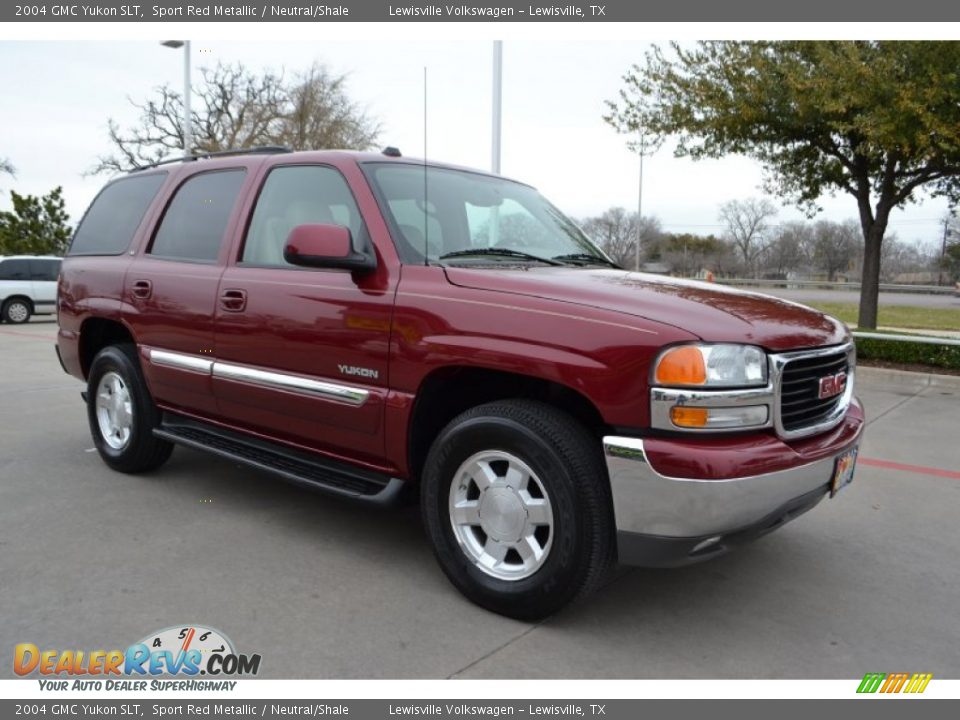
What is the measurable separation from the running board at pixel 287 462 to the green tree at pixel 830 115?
341 inches

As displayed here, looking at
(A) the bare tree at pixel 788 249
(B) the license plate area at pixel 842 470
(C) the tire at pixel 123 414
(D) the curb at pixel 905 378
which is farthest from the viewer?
(A) the bare tree at pixel 788 249

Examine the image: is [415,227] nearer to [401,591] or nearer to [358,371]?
[358,371]

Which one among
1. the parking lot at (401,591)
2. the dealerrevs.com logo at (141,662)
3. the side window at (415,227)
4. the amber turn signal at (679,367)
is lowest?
the dealerrevs.com logo at (141,662)

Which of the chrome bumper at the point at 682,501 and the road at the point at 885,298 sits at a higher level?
the road at the point at 885,298

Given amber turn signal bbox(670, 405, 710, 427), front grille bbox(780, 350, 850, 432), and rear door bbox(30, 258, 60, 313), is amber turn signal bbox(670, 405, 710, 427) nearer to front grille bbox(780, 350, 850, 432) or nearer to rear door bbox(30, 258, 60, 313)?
front grille bbox(780, 350, 850, 432)

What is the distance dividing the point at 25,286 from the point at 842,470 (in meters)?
19.7

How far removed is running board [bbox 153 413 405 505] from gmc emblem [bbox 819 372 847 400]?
182 centimetres

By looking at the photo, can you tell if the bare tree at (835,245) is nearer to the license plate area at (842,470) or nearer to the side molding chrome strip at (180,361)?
the license plate area at (842,470)

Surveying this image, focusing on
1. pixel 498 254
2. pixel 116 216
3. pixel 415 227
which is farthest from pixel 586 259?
pixel 116 216

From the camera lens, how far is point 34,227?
116 feet

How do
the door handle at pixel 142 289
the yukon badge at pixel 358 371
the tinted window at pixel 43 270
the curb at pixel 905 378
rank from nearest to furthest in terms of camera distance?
the yukon badge at pixel 358 371, the door handle at pixel 142 289, the curb at pixel 905 378, the tinted window at pixel 43 270

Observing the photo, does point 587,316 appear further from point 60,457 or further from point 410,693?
point 60,457

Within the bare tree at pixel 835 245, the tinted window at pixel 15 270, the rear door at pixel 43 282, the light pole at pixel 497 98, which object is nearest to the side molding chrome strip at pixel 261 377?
the light pole at pixel 497 98

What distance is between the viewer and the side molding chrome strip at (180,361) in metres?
4.19
